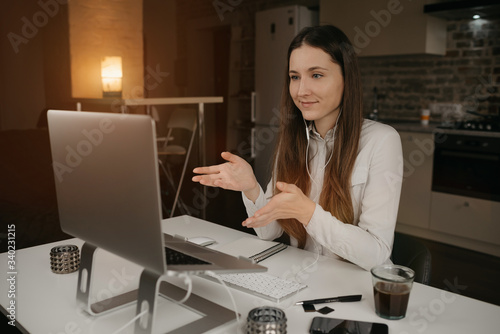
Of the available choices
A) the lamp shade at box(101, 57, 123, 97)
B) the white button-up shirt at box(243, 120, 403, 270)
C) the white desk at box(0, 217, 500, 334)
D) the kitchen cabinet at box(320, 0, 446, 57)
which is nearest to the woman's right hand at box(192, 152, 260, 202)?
the white button-up shirt at box(243, 120, 403, 270)

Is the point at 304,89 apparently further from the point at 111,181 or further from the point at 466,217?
the point at 466,217

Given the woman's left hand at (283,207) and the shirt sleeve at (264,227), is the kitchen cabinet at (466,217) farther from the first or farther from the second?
the woman's left hand at (283,207)

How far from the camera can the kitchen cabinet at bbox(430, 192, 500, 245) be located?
3311 mm

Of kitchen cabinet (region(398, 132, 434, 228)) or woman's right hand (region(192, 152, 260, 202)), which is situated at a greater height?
woman's right hand (region(192, 152, 260, 202))

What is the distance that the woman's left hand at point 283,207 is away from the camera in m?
1.12

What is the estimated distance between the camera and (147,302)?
83 cm

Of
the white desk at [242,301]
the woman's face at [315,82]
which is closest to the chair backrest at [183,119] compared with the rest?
the woman's face at [315,82]

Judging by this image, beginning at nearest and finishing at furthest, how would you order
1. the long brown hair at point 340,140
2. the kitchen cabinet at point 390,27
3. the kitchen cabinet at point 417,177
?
the long brown hair at point 340,140 < the kitchen cabinet at point 417,177 < the kitchen cabinet at point 390,27

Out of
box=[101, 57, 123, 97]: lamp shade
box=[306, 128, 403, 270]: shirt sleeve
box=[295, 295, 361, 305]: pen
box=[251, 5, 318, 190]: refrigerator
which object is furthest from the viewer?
box=[251, 5, 318, 190]: refrigerator

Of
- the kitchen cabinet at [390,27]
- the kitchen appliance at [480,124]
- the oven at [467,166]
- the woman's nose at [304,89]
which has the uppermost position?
the kitchen cabinet at [390,27]

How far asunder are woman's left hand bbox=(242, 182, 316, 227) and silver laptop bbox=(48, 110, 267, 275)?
0.56 ft

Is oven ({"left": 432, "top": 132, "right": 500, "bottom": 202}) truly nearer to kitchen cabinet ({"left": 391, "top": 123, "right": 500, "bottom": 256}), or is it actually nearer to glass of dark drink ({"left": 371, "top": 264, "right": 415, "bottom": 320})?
kitchen cabinet ({"left": 391, "top": 123, "right": 500, "bottom": 256})

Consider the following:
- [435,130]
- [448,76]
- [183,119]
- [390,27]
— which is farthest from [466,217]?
[183,119]

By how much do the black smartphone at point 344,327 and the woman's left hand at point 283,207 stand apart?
298mm
